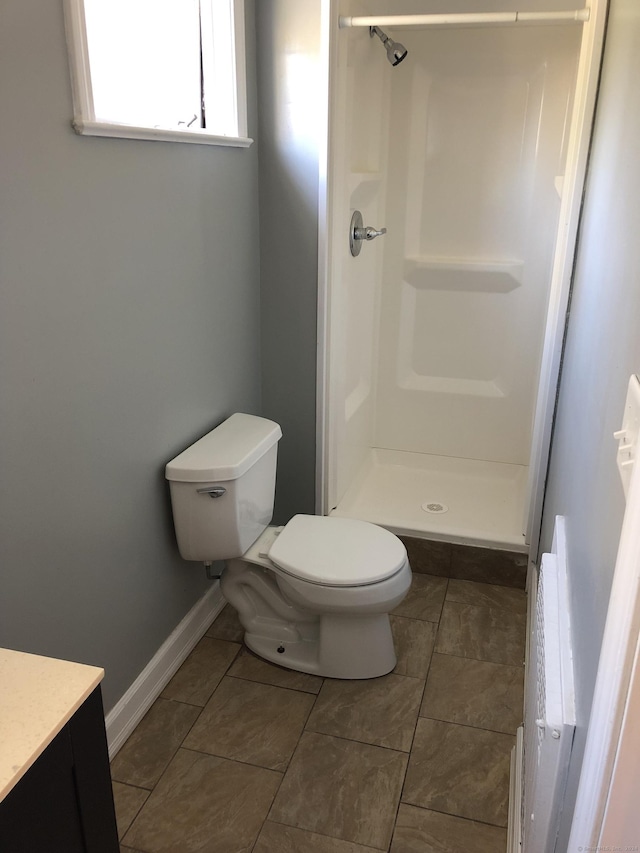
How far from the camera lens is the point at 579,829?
31.5 inches

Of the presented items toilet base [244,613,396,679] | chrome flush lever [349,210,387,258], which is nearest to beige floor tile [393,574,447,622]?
toilet base [244,613,396,679]

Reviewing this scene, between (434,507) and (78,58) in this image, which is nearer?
(78,58)

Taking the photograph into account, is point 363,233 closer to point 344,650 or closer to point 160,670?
point 344,650

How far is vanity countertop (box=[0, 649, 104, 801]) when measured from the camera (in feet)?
2.68

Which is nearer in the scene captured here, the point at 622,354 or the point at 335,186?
the point at 622,354

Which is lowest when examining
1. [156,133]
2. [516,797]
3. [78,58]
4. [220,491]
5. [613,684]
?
[516,797]

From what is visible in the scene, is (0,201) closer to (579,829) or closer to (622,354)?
(622,354)

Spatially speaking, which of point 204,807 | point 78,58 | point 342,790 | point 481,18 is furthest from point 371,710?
point 481,18

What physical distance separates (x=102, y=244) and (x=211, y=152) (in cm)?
60

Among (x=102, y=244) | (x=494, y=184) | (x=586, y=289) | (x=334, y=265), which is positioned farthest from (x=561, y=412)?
(x=102, y=244)

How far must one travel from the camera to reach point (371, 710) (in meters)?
2.02

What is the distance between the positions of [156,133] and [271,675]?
1.53 m

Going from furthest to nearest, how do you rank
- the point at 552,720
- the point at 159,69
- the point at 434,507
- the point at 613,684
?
the point at 434,507 → the point at 159,69 → the point at 552,720 → the point at 613,684

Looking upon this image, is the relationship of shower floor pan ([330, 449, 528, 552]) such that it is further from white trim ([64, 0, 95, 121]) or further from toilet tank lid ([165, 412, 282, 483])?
white trim ([64, 0, 95, 121])
